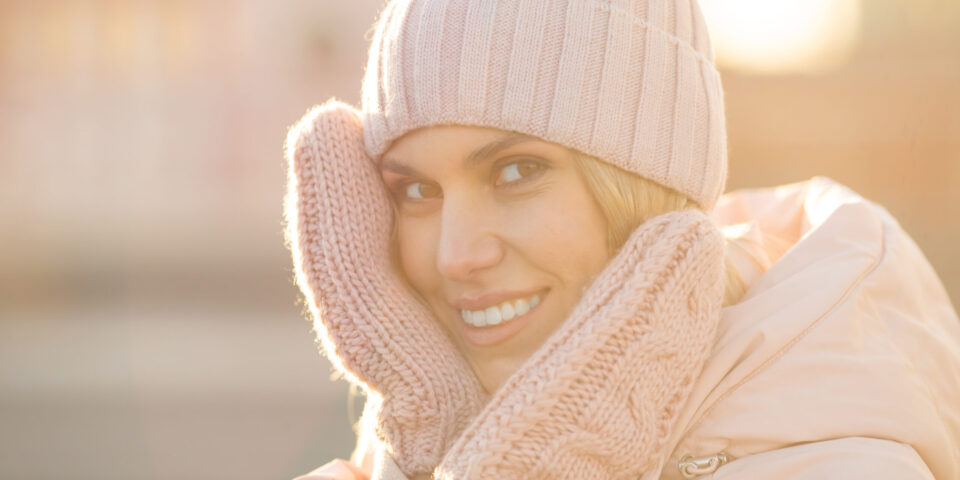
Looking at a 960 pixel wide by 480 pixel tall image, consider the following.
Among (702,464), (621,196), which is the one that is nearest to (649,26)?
(621,196)

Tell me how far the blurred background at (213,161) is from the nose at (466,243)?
12.9ft

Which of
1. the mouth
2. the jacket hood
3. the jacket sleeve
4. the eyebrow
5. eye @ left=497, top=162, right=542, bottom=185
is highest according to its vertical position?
the eyebrow

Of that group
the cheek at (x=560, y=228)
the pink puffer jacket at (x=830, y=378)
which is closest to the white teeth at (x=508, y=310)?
the cheek at (x=560, y=228)

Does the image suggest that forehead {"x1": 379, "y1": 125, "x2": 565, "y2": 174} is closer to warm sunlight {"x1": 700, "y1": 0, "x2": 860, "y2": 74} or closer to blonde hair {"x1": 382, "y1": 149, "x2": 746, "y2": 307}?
blonde hair {"x1": 382, "y1": 149, "x2": 746, "y2": 307}

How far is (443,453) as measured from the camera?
1.73 metres

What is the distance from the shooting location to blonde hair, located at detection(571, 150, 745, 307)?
171 centimetres

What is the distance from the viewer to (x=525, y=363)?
1.62 metres

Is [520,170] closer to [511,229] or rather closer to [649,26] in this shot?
[511,229]

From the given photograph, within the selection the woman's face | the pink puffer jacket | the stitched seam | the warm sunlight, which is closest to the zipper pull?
the pink puffer jacket

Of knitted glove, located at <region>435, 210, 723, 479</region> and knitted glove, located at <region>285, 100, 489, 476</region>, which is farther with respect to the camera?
knitted glove, located at <region>285, 100, 489, 476</region>

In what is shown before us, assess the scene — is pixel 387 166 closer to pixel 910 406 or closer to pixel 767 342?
pixel 767 342

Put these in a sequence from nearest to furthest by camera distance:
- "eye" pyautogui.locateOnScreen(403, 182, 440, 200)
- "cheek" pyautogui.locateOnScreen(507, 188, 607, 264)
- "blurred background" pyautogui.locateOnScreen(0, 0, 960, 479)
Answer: "cheek" pyautogui.locateOnScreen(507, 188, 607, 264)
"eye" pyautogui.locateOnScreen(403, 182, 440, 200)
"blurred background" pyautogui.locateOnScreen(0, 0, 960, 479)

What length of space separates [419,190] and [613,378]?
2.02 feet

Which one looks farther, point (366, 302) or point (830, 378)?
point (366, 302)
